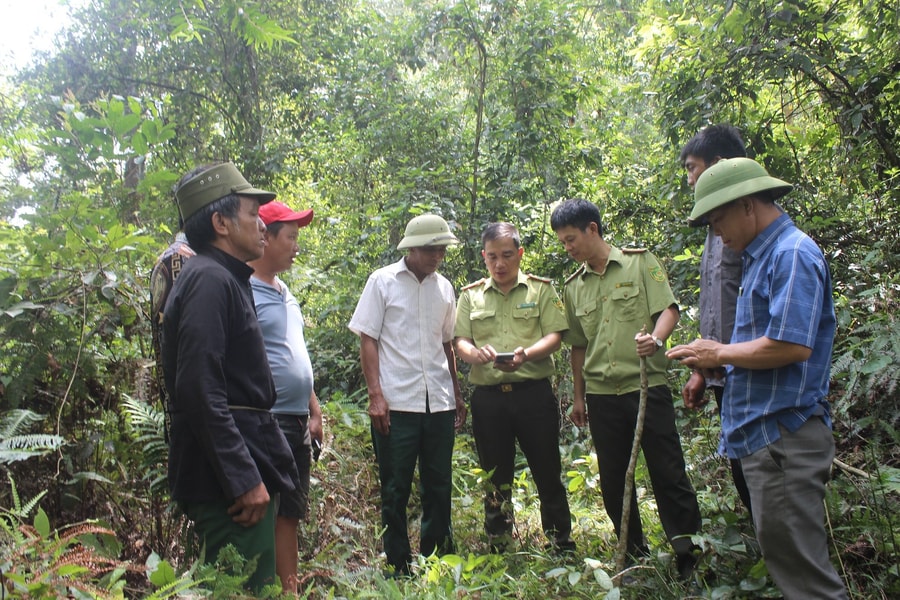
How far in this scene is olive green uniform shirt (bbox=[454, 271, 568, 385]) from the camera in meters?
3.92

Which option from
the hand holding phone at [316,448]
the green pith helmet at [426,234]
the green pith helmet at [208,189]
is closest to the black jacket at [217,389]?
the green pith helmet at [208,189]

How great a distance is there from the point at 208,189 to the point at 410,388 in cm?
184

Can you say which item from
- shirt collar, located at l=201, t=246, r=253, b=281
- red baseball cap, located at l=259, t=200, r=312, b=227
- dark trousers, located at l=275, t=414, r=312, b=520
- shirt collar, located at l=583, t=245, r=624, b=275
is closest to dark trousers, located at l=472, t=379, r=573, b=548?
shirt collar, located at l=583, t=245, r=624, b=275

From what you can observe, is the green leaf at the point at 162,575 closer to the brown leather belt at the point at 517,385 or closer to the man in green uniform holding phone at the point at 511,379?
the man in green uniform holding phone at the point at 511,379

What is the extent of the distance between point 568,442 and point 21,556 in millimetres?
4925

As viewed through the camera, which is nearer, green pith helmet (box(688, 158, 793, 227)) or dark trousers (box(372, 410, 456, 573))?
green pith helmet (box(688, 158, 793, 227))

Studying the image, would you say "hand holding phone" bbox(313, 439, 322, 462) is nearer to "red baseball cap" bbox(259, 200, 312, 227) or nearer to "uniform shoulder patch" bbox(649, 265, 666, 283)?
"red baseball cap" bbox(259, 200, 312, 227)

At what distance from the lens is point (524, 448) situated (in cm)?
390

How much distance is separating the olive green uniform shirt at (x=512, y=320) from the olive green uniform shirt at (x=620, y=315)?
0.27 m

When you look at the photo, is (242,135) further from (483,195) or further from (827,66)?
(827,66)

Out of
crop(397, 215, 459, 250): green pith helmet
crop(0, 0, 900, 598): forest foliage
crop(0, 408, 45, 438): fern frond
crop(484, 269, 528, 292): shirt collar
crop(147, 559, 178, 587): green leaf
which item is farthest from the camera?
crop(484, 269, 528, 292): shirt collar

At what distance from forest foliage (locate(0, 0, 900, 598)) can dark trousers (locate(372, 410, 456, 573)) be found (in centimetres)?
27

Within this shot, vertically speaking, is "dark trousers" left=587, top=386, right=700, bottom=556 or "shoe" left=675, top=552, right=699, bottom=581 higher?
"dark trousers" left=587, top=386, right=700, bottom=556

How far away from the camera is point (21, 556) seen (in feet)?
5.38
